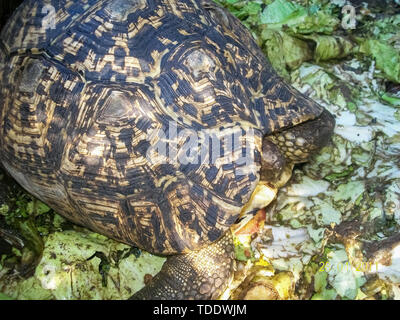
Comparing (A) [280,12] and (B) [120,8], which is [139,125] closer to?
(B) [120,8]

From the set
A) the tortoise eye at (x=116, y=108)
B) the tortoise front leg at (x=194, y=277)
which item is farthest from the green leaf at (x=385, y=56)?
the tortoise eye at (x=116, y=108)

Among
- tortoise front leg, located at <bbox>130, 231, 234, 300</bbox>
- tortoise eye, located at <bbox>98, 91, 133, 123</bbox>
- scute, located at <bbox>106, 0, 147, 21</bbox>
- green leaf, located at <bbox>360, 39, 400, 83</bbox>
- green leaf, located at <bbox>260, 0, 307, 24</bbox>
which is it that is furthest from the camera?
green leaf, located at <bbox>260, 0, 307, 24</bbox>

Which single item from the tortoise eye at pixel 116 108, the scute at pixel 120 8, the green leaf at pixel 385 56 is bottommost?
the green leaf at pixel 385 56

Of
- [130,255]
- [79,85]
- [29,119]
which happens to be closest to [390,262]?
[130,255]

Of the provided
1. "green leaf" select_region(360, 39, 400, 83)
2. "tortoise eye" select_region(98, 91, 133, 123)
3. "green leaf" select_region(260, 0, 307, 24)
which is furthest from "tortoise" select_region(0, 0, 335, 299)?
"green leaf" select_region(360, 39, 400, 83)

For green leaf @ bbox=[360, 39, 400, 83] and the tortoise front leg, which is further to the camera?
green leaf @ bbox=[360, 39, 400, 83]

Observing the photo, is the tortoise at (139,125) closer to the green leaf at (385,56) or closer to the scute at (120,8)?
the scute at (120,8)

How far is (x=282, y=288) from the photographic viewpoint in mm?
3229

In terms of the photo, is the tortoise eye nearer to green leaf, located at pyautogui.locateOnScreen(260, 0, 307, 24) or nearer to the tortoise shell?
the tortoise shell

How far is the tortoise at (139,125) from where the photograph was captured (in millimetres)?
2824

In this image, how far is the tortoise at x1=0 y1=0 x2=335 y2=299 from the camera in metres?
2.82

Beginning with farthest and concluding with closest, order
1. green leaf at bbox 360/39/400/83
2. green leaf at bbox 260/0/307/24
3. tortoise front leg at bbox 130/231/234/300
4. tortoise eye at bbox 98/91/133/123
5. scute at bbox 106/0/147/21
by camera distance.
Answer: green leaf at bbox 260/0/307/24 → green leaf at bbox 360/39/400/83 → tortoise front leg at bbox 130/231/234/300 → scute at bbox 106/0/147/21 → tortoise eye at bbox 98/91/133/123

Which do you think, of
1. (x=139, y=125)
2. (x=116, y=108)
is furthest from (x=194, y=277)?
(x=116, y=108)

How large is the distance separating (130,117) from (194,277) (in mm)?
1145
